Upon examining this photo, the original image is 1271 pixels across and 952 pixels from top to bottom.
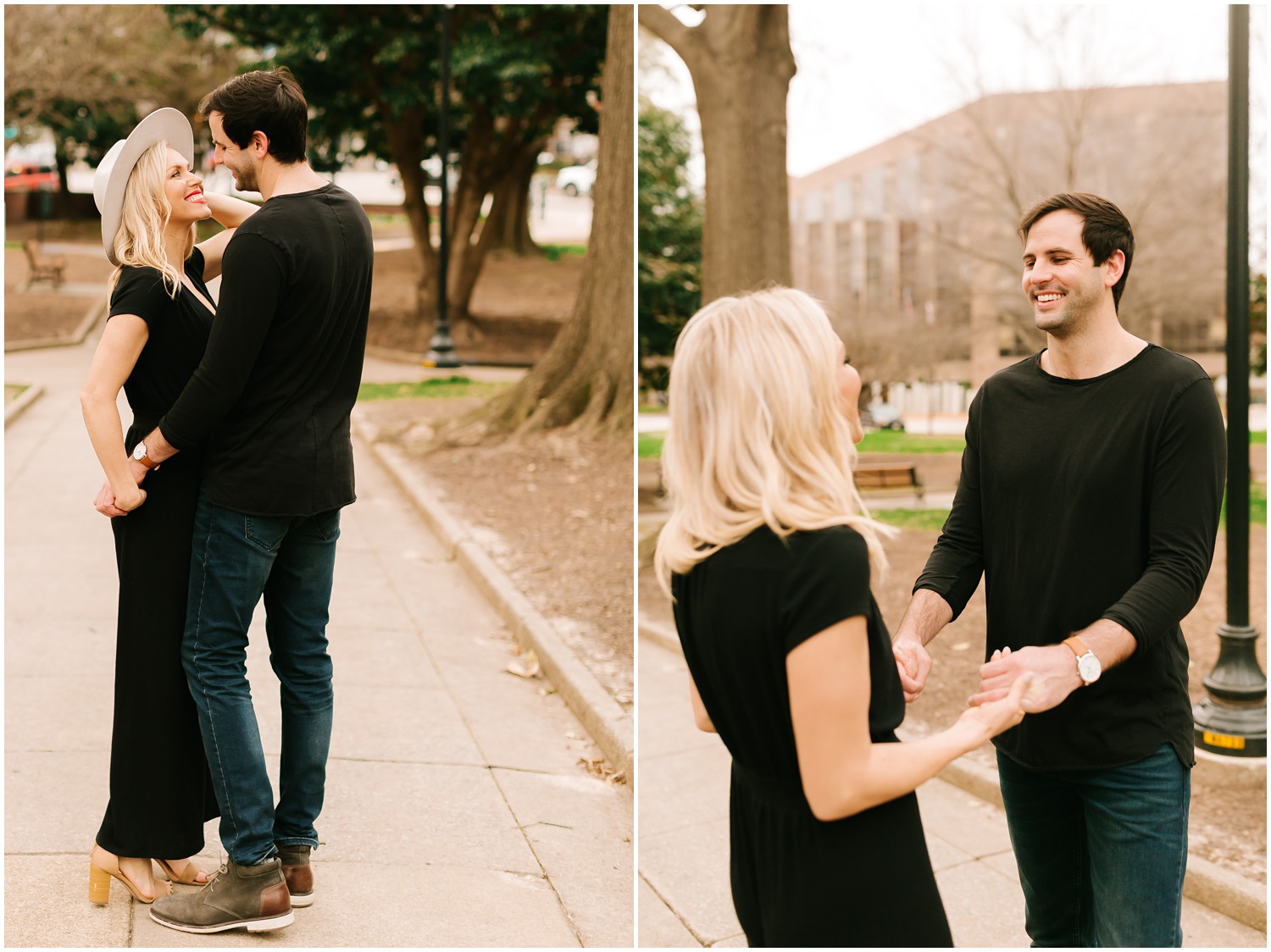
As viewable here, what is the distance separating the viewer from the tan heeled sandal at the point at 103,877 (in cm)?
359

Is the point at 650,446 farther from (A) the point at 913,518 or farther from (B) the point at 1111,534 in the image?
(B) the point at 1111,534

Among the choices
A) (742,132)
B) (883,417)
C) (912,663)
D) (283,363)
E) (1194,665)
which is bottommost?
(1194,665)

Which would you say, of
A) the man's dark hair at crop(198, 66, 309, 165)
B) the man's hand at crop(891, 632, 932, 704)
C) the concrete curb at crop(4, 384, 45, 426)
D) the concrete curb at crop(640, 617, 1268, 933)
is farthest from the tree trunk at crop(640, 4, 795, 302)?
the concrete curb at crop(4, 384, 45, 426)

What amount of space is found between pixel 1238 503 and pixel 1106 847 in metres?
3.19

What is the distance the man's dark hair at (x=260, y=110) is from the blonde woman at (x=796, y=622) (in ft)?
6.21

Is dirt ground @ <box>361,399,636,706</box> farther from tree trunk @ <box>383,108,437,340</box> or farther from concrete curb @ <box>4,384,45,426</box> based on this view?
tree trunk @ <box>383,108,437,340</box>

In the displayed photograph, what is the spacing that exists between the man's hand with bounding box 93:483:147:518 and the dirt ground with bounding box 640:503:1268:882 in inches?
128

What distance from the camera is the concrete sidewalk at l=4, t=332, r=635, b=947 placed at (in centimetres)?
370

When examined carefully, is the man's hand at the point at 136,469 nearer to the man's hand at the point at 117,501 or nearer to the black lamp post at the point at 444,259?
the man's hand at the point at 117,501

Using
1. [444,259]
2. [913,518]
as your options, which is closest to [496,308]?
[444,259]

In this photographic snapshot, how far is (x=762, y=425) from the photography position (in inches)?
79.4

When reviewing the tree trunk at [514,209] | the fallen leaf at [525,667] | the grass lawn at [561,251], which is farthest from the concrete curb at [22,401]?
the grass lawn at [561,251]

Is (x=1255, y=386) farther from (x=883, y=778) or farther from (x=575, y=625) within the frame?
(x=883, y=778)

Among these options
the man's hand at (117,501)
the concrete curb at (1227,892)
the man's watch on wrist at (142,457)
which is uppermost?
the man's watch on wrist at (142,457)
